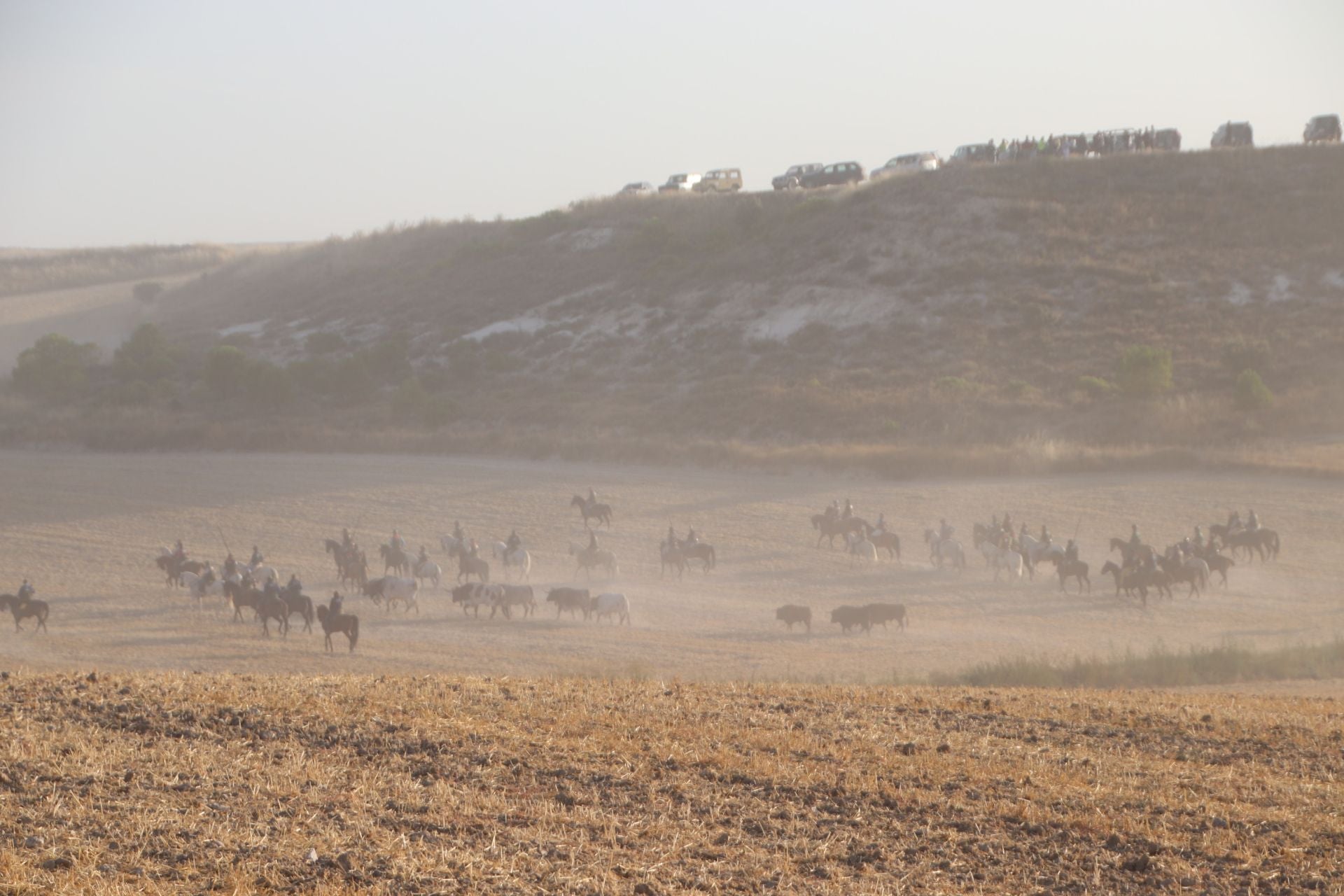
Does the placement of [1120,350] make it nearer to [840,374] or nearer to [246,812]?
[840,374]

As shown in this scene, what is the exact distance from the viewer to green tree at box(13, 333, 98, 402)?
60.3 meters

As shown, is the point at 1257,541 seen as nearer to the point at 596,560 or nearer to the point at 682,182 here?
the point at 596,560

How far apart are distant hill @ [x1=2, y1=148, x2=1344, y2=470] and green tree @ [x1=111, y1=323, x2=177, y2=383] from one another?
183 inches

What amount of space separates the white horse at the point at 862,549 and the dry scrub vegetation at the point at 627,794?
1752 centimetres

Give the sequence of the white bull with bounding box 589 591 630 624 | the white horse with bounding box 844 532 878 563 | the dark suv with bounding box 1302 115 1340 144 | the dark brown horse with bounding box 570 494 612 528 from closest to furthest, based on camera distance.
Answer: the white bull with bounding box 589 591 630 624 → the white horse with bounding box 844 532 878 563 → the dark brown horse with bounding box 570 494 612 528 → the dark suv with bounding box 1302 115 1340 144

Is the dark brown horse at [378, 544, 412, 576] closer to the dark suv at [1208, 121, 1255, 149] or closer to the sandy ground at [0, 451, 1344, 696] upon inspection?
the sandy ground at [0, 451, 1344, 696]

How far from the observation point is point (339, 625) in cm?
2019

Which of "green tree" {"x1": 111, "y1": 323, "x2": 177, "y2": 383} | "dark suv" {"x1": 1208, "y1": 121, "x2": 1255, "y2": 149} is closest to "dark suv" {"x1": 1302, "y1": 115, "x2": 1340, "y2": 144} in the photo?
"dark suv" {"x1": 1208, "y1": 121, "x2": 1255, "y2": 149}

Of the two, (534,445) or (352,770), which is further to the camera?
(534,445)

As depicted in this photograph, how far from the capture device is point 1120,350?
53.7 meters

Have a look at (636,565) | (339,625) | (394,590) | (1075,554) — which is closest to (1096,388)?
(1075,554)

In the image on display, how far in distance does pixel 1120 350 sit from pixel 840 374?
12.6m

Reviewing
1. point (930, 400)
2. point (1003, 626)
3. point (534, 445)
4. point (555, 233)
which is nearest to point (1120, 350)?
A: point (930, 400)

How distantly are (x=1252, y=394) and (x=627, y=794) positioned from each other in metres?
42.4
